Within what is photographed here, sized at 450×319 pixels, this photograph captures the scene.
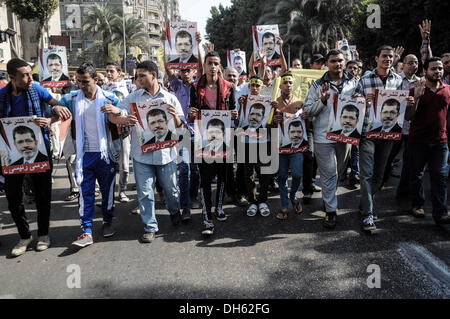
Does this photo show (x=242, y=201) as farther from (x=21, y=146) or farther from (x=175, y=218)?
(x=21, y=146)

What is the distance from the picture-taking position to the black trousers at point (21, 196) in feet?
13.6

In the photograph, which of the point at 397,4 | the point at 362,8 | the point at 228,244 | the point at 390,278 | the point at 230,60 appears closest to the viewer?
the point at 390,278

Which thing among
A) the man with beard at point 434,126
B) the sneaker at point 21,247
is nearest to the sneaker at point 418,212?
the man with beard at point 434,126

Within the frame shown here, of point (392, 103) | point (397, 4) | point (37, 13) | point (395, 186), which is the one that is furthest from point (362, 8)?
point (37, 13)

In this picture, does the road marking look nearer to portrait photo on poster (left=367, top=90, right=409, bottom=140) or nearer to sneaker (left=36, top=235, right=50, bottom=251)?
portrait photo on poster (left=367, top=90, right=409, bottom=140)

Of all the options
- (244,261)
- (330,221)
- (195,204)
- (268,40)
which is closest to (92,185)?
(195,204)

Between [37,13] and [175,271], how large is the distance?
A: 81.6ft

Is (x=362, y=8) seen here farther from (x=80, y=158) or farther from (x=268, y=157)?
(x=80, y=158)

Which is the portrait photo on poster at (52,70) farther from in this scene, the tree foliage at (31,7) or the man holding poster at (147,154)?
the tree foliage at (31,7)

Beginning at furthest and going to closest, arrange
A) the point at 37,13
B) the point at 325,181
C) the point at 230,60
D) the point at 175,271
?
the point at 37,13, the point at 230,60, the point at 325,181, the point at 175,271

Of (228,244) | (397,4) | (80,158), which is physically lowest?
(228,244)

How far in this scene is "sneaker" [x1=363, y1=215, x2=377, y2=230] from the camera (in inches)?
173

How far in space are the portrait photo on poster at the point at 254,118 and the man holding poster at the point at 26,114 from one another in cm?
227

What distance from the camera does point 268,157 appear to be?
16.9 ft
